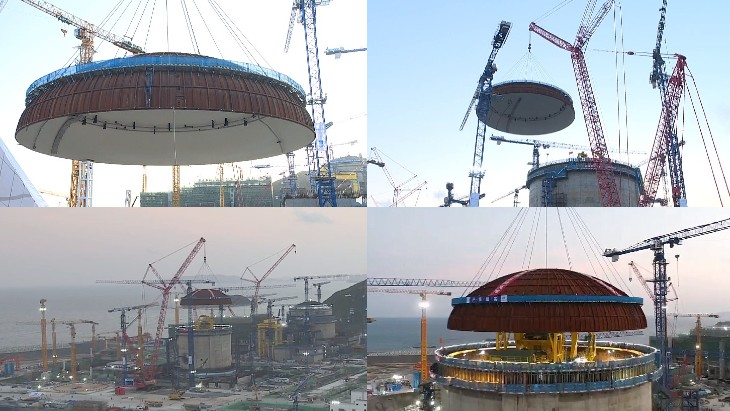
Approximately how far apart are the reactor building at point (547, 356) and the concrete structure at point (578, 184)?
112 ft

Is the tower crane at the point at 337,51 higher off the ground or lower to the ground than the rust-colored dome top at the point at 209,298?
higher

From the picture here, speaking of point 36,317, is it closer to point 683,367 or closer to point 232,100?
point 232,100

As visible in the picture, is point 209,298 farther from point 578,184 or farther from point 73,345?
point 578,184

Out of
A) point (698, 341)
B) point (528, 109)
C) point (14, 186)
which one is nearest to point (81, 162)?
point (14, 186)

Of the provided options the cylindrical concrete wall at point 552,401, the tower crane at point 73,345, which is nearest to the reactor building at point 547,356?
the cylindrical concrete wall at point 552,401

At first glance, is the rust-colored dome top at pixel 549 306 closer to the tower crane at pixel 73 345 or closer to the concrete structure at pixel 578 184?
the concrete structure at pixel 578 184

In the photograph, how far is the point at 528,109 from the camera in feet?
248

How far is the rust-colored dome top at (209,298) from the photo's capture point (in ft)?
239

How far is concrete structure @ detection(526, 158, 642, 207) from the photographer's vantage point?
7325 cm

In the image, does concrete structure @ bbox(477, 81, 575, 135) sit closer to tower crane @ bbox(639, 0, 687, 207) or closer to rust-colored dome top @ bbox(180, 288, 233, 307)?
tower crane @ bbox(639, 0, 687, 207)

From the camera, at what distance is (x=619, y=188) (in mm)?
73375

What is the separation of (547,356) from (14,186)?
5679 cm

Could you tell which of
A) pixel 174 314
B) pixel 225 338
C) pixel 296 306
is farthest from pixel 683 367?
pixel 174 314

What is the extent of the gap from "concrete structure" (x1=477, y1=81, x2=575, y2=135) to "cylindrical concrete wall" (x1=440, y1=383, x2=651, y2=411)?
39531 millimetres
